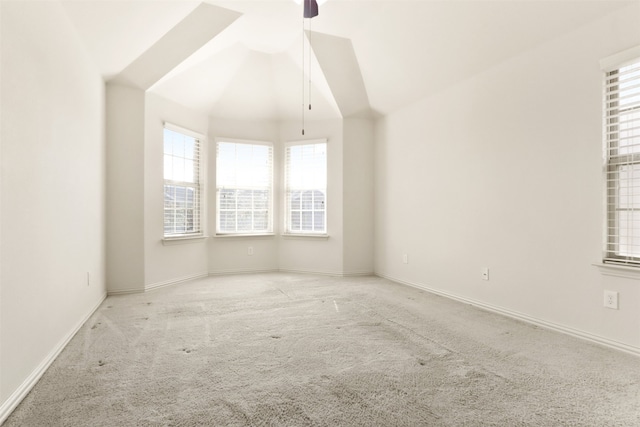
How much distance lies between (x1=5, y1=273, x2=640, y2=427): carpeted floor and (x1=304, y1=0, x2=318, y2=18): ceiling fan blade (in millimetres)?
2989

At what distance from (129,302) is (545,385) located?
3.68m

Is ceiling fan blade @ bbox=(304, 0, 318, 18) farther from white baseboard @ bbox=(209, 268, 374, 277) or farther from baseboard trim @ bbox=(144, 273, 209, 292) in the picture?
baseboard trim @ bbox=(144, 273, 209, 292)

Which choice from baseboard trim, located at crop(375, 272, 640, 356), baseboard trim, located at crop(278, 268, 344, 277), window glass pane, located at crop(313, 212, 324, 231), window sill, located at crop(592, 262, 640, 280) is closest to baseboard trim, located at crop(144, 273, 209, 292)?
baseboard trim, located at crop(278, 268, 344, 277)

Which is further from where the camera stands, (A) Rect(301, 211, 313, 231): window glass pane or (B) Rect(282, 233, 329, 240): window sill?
(A) Rect(301, 211, 313, 231): window glass pane

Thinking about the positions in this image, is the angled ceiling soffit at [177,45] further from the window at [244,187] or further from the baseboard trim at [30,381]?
the baseboard trim at [30,381]

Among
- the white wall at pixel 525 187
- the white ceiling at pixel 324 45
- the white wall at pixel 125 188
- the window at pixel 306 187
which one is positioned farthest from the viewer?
the window at pixel 306 187

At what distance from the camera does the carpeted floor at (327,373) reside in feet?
5.23

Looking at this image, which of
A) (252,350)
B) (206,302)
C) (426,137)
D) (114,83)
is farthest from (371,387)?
(114,83)

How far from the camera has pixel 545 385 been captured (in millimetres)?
1865

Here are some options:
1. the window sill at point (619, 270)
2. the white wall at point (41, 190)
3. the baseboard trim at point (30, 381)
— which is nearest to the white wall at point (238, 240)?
the white wall at point (41, 190)

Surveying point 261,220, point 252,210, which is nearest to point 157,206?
point 252,210

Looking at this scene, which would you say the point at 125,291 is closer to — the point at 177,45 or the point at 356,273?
the point at 177,45

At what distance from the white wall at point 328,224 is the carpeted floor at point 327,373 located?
1857 millimetres

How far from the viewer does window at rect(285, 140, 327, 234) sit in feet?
17.4
